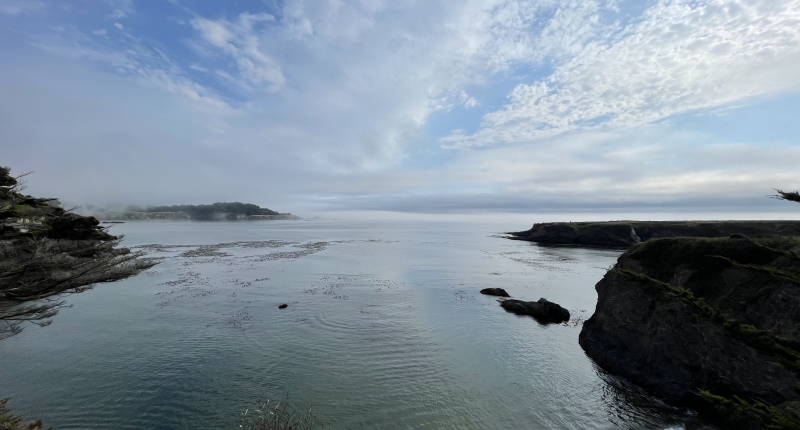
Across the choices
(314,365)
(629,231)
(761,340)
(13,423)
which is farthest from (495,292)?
(629,231)

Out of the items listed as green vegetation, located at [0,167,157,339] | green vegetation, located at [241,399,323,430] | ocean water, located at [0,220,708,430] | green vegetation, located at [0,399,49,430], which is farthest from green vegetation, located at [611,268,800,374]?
green vegetation, located at [0,167,157,339]

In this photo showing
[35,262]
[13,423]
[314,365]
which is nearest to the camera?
[13,423]

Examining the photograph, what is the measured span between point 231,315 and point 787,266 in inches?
1649

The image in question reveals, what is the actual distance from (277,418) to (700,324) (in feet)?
79.5

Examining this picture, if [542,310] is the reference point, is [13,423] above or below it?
above

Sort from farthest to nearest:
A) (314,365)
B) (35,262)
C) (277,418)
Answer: (314,365)
(277,418)
(35,262)

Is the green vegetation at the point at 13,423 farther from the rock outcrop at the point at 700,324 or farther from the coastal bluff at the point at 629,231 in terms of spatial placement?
the coastal bluff at the point at 629,231

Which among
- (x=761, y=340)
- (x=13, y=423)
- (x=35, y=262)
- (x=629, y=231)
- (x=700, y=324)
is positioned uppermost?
(x=35, y=262)

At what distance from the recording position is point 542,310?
123 feet

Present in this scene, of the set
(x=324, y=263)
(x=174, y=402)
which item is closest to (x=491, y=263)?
(x=324, y=263)

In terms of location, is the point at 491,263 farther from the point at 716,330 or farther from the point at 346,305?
the point at 716,330

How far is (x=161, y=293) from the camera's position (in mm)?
43844

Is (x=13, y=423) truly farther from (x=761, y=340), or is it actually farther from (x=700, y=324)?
(x=700, y=324)

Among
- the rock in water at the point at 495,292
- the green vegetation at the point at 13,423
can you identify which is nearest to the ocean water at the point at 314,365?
the green vegetation at the point at 13,423
